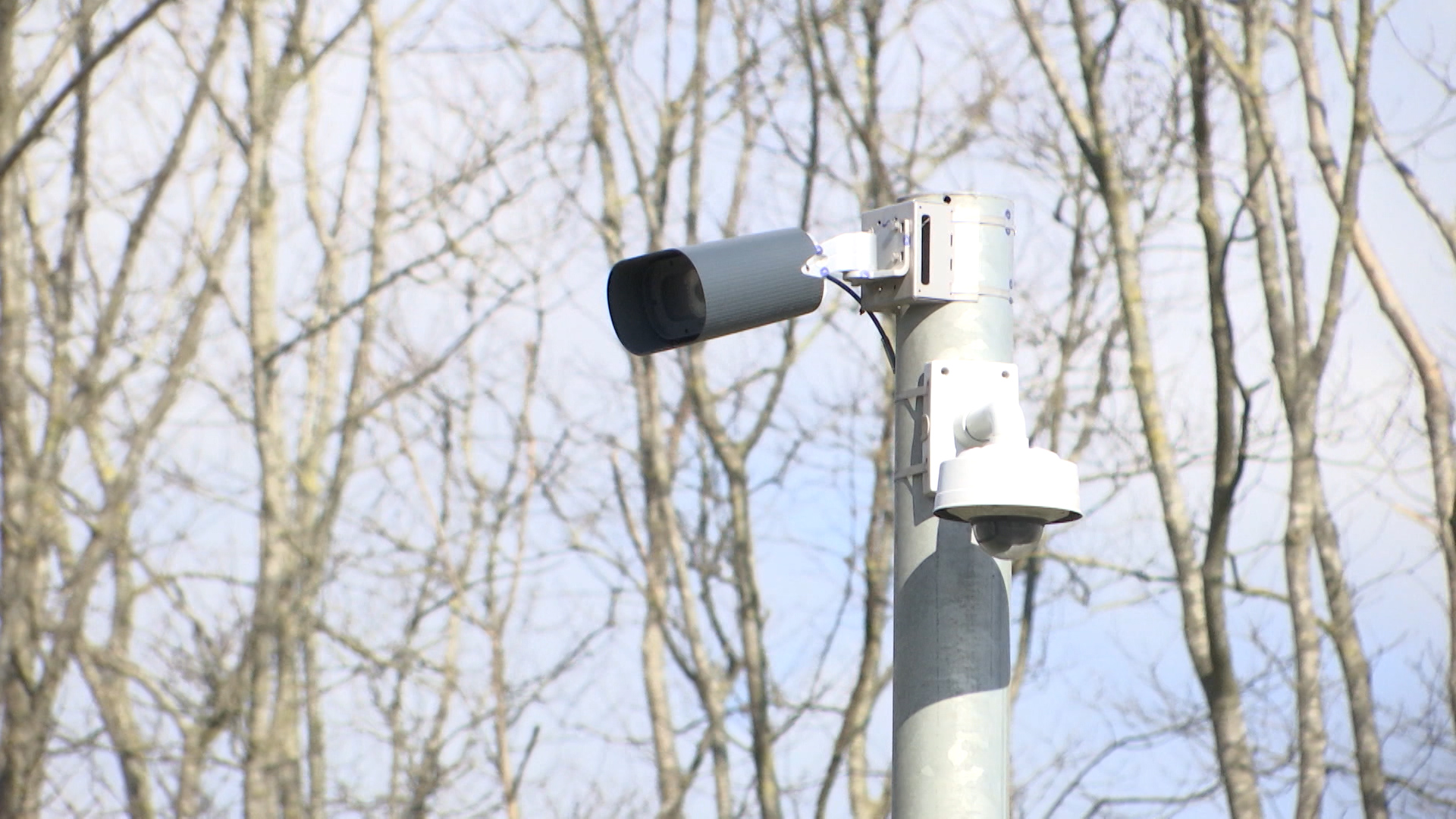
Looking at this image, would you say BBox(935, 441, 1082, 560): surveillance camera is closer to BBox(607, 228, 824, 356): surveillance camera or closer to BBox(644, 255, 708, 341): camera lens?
BBox(607, 228, 824, 356): surveillance camera

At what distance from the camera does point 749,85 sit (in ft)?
44.4

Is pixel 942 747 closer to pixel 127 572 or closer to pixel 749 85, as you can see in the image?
pixel 749 85

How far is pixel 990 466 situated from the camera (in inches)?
119

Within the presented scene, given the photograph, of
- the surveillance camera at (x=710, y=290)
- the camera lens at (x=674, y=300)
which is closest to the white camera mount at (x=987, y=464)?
the surveillance camera at (x=710, y=290)

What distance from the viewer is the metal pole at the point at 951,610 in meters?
3.12

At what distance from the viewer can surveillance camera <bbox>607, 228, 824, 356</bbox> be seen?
10.9 feet

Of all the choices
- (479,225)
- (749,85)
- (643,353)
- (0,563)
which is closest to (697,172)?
(749,85)

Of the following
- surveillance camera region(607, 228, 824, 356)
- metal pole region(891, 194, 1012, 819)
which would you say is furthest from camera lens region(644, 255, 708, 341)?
metal pole region(891, 194, 1012, 819)

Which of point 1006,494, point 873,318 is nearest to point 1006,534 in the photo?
point 1006,494

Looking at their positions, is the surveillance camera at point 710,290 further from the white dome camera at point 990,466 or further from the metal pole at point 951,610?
the white dome camera at point 990,466

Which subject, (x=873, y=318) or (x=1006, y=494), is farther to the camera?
(x=873, y=318)

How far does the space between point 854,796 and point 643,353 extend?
35.8ft

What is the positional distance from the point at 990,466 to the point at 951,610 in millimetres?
329

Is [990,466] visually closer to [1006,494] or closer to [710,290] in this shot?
[1006,494]
